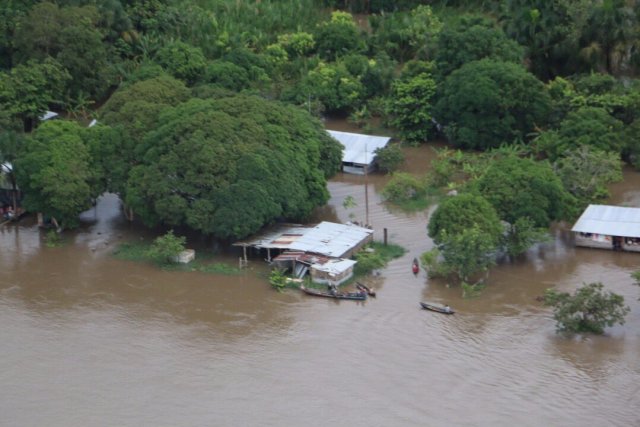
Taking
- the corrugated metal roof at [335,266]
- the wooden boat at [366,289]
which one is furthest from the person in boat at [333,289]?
the wooden boat at [366,289]

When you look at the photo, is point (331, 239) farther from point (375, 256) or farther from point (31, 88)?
point (31, 88)

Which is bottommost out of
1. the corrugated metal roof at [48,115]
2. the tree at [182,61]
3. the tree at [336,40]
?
the corrugated metal roof at [48,115]

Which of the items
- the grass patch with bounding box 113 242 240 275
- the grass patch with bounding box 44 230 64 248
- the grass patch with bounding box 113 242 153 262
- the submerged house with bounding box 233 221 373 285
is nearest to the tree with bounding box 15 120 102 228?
the grass patch with bounding box 44 230 64 248

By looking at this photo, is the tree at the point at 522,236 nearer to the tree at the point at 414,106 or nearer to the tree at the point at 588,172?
the tree at the point at 588,172

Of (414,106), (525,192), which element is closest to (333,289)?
(525,192)

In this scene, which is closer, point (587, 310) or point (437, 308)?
point (587, 310)
